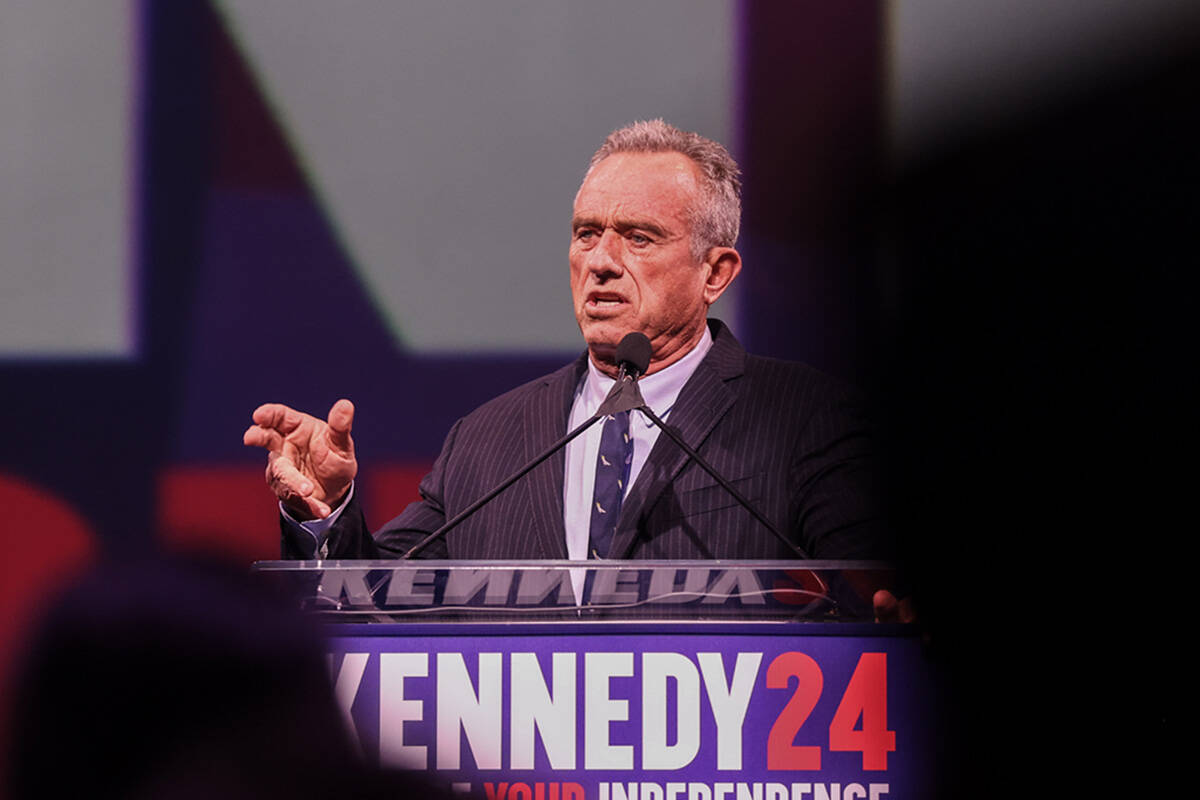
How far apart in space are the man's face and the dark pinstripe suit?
0.11 metres

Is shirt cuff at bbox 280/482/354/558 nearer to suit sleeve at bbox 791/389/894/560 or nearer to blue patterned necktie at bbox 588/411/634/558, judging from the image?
blue patterned necktie at bbox 588/411/634/558

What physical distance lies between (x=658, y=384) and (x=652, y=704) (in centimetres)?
107

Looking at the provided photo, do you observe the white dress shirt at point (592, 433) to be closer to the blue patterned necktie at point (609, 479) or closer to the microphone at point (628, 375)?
the blue patterned necktie at point (609, 479)

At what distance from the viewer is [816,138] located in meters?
2.71

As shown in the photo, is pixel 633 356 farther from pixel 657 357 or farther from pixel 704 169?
pixel 704 169

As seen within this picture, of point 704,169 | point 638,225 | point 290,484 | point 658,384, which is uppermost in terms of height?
point 704,169

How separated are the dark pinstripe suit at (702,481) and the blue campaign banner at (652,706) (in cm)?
49

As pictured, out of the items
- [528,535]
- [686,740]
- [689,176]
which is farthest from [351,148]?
[686,740]

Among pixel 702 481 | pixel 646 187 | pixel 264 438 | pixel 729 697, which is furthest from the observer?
pixel 646 187

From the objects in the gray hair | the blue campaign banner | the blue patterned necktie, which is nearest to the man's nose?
the gray hair

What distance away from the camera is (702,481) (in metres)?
1.96

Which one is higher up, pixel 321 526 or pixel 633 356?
pixel 633 356

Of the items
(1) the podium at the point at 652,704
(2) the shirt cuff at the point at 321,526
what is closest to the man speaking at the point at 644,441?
(2) the shirt cuff at the point at 321,526

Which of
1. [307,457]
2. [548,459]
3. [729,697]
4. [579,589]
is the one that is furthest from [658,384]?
[729,697]
